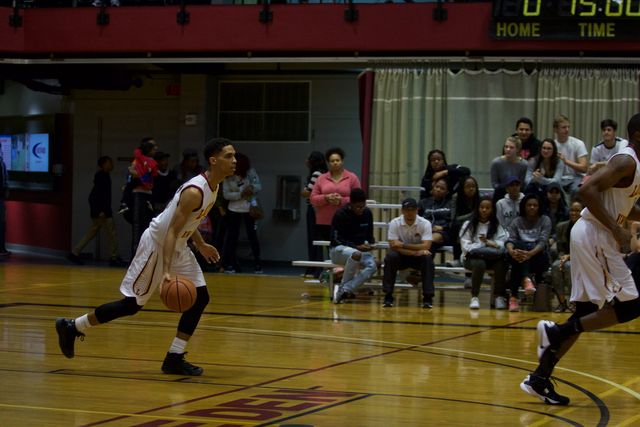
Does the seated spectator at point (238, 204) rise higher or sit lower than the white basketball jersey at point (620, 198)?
lower

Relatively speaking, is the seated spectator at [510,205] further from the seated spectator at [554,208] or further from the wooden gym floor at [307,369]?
the wooden gym floor at [307,369]

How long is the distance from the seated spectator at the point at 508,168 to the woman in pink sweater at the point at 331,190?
1648 mm

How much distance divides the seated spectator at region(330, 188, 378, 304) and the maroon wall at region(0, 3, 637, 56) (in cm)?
338

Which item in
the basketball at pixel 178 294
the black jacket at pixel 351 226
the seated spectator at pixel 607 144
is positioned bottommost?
the basketball at pixel 178 294

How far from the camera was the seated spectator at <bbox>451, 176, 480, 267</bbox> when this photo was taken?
1286 cm

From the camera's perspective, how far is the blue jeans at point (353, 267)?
40.9ft

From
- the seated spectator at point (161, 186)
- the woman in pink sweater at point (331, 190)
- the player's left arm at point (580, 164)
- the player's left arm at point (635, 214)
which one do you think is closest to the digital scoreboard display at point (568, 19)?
the player's left arm at point (580, 164)

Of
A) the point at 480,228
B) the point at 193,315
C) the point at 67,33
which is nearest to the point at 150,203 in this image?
the point at 67,33

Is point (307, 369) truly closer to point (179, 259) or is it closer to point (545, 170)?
point (179, 259)

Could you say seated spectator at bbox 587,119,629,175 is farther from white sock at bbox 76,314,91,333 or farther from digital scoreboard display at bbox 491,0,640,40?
white sock at bbox 76,314,91,333

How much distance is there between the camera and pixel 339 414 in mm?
6000

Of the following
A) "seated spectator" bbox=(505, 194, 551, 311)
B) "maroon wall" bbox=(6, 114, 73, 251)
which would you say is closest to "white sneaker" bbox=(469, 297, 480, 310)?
"seated spectator" bbox=(505, 194, 551, 311)

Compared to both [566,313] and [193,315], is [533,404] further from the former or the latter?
[566,313]

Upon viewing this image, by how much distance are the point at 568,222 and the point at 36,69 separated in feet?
30.6
